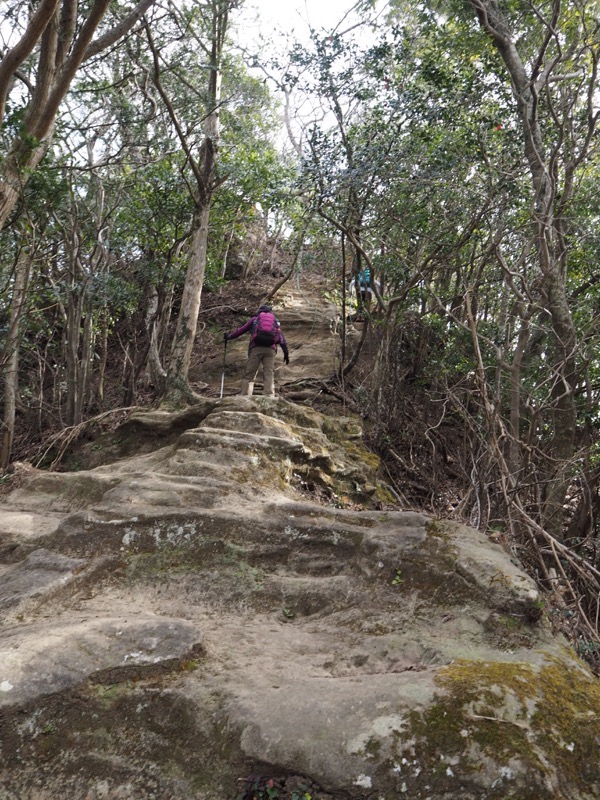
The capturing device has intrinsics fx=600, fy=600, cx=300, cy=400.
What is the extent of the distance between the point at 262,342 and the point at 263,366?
1.46 ft

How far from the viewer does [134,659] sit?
3.75m

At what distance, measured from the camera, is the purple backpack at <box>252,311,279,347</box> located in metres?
10.2

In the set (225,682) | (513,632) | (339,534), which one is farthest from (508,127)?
(225,682)

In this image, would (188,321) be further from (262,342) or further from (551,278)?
(551,278)

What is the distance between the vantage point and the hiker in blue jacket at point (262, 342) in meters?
10.2

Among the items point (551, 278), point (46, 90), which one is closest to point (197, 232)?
point (46, 90)

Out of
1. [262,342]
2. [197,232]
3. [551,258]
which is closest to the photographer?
[551,258]

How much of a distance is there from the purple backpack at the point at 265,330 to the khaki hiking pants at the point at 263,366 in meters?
0.13

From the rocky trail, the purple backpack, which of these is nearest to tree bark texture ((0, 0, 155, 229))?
the rocky trail

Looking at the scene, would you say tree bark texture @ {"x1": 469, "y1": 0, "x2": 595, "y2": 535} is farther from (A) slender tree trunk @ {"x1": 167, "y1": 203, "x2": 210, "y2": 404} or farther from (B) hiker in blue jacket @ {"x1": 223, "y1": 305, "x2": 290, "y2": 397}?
(A) slender tree trunk @ {"x1": 167, "y1": 203, "x2": 210, "y2": 404}

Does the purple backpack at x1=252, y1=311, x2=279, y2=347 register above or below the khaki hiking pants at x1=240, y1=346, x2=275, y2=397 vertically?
above

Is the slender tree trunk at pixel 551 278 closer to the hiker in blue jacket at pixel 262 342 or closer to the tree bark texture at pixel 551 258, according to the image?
the tree bark texture at pixel 551 258

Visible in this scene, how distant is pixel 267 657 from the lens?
13.3 ft

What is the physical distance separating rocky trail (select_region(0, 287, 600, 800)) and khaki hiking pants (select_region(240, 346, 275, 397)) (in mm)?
3808
